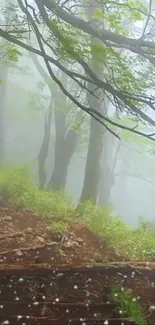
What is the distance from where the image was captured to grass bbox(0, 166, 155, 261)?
6598 mm

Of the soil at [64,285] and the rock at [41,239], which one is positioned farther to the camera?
the rock at [41,239]

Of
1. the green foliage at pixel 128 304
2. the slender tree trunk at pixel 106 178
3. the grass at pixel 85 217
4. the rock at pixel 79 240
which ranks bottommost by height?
the green foliage at pixel 128 304

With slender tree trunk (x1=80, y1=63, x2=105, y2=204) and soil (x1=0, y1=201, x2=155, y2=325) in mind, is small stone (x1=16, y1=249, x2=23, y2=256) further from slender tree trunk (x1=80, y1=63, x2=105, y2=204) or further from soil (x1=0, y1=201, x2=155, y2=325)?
slender tree trunk (x1=80, y1=63, x2=105, y2=204)

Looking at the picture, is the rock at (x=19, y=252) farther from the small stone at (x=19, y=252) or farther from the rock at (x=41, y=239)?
the rock at (x=41, y=239)

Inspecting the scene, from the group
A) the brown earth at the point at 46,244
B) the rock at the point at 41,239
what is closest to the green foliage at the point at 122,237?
the brown earth at the point at 46,244

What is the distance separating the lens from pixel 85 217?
8.12 meters

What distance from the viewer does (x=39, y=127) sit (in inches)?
1015

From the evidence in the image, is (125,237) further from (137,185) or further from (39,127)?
(137,185)

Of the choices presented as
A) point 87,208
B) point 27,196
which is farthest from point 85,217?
point 27,196

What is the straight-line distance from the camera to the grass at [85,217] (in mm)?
6598

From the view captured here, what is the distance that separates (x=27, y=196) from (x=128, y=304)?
16.7ft

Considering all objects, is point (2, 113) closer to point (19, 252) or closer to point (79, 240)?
point (79, 240)

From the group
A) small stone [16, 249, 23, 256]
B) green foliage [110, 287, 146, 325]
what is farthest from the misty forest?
green foliage [110, 287, 146, 325]

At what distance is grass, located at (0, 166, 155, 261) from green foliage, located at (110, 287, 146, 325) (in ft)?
5.39
